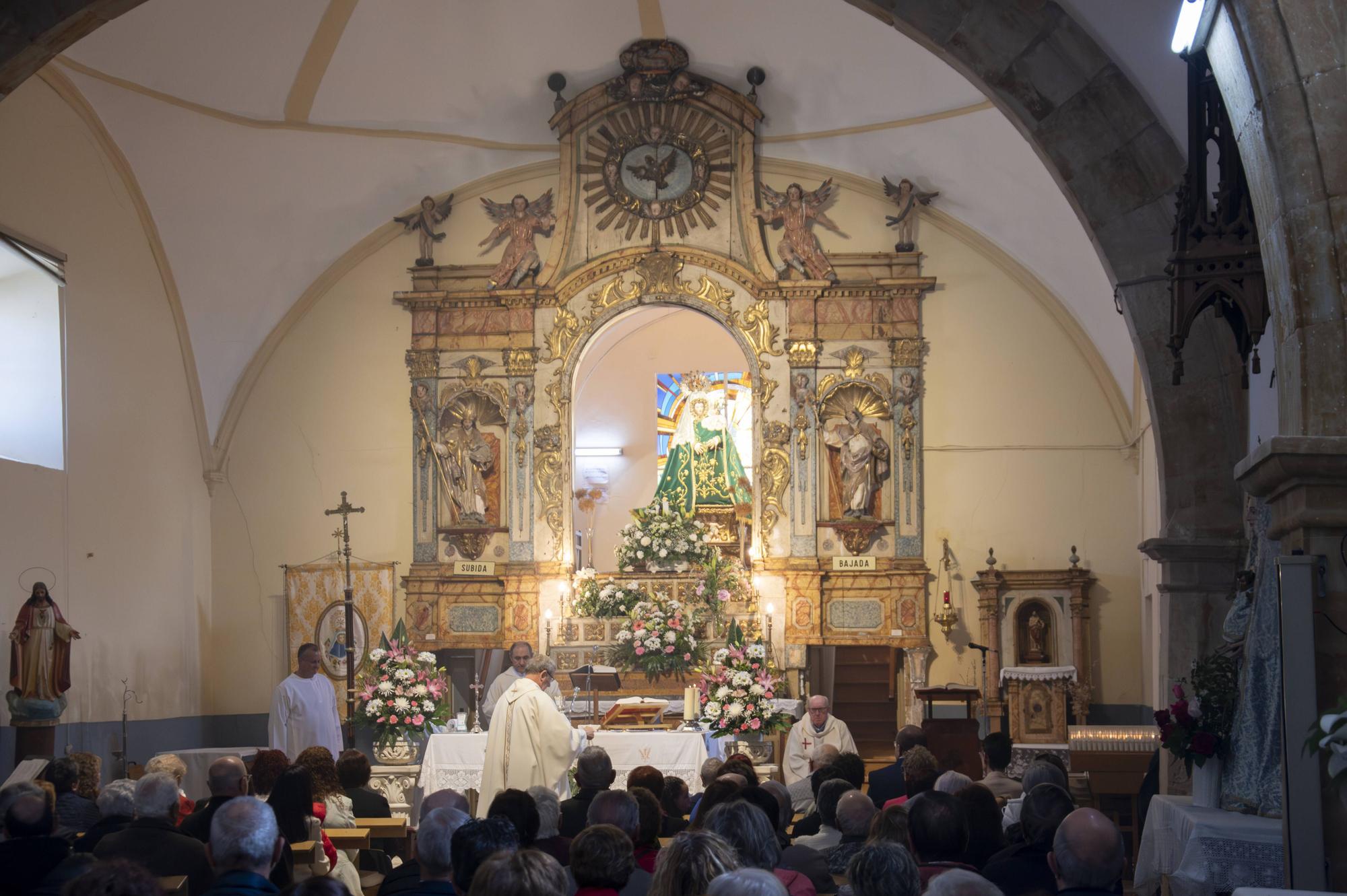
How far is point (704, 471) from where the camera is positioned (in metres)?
19.5

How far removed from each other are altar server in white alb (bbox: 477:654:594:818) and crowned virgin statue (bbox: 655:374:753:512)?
26.0ft

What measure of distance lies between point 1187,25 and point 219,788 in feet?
17.9

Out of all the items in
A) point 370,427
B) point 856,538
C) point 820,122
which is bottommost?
point 856,538

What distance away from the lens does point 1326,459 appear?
18.6ft

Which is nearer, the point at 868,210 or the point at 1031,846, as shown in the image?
the point at 1031,846

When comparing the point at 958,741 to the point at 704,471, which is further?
the point at 704,471

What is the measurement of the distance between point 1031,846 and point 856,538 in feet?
36.8

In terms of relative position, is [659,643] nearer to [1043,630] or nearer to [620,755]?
[620,755]

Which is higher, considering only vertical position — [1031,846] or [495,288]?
[495,288]

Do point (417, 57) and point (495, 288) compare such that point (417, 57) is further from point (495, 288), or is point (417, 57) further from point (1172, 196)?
point (1172, 196)

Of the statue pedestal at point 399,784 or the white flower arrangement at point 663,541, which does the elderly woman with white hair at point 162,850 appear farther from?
the white flower arrangement at point 663,541

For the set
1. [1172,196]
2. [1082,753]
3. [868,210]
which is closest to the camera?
[1172,196]

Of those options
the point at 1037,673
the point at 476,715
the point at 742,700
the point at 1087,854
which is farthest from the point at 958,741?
the point at 1087,854

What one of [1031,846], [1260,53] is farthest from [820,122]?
[1031,846]
